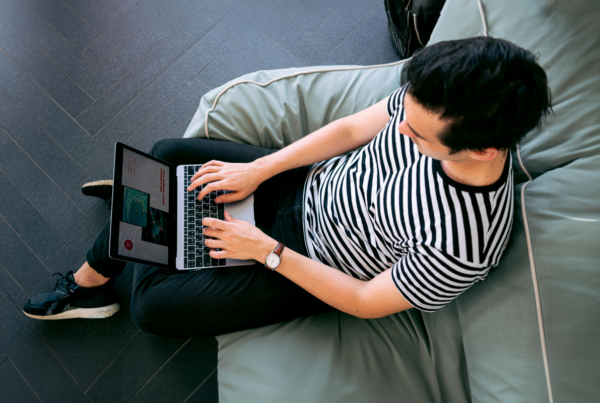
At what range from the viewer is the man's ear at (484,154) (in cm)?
68

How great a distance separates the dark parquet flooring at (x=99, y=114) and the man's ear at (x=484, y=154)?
129 cm

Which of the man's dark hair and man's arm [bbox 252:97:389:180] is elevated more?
the man's dark hair

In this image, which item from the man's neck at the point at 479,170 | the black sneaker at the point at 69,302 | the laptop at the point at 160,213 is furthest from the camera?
the black sneaker at the point at 69,302

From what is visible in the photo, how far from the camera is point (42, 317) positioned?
1.47 m

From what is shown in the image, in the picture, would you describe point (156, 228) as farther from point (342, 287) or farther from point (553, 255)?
point (553, 255)

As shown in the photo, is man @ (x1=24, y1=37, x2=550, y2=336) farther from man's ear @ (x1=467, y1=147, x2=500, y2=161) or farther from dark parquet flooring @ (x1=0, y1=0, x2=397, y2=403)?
dark parquet flooring @ (x1=0, y1=0, x2=397, y2=403)

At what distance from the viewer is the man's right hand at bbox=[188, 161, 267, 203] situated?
44.4 inches

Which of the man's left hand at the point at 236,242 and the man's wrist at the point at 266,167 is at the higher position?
the man's wrist at the point at 266,167

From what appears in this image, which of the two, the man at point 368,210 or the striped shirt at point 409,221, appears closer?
the man at point 368,210

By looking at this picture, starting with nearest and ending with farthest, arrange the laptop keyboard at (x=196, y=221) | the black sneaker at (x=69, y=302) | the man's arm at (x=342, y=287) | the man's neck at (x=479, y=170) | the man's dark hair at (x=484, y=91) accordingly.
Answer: the man's dark hair at (x=484, y=91)
the man's neck at (x=479, y=170)
the man's arm at (x=342, y=287)
the laptop keyboard at (x=196, y=221)
the black sneaker at (x=69, y=302)

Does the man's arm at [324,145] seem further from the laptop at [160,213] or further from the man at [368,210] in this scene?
the laptop at [160,213]

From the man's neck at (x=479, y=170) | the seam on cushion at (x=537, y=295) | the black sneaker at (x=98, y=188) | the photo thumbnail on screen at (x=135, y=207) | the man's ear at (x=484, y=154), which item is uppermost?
the photo thumbnail on screen at (x=135, y=207)

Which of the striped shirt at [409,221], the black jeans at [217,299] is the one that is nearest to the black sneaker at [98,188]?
the black jeans at [217,299]

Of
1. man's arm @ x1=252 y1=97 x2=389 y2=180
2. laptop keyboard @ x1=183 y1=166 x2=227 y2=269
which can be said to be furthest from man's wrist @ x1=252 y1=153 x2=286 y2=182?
laptop keyboard @ x1=183 y1=166 x2=227 y2=269
